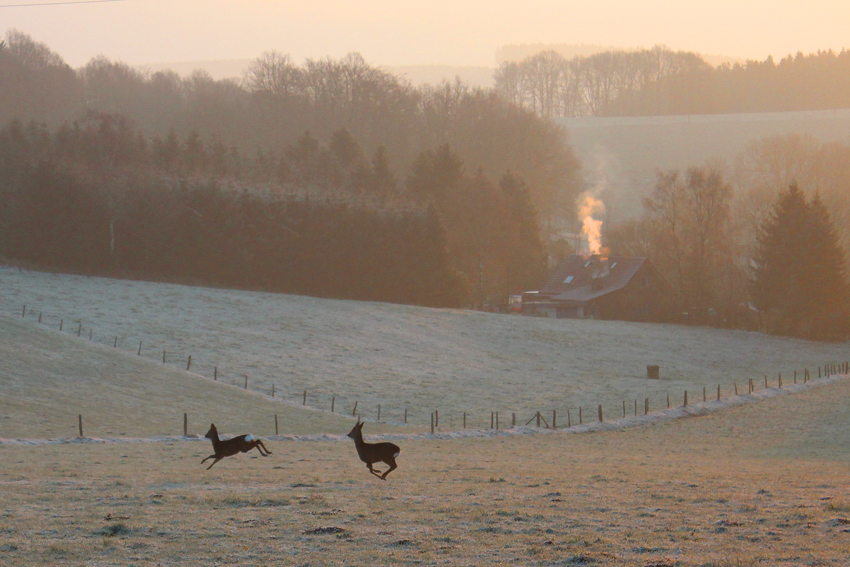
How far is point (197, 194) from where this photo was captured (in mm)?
78250

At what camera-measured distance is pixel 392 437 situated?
3256 cm

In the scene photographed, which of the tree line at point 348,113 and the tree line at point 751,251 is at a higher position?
the tree line at point 348,113

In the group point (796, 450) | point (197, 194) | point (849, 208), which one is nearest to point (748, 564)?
A: point (796, 450)

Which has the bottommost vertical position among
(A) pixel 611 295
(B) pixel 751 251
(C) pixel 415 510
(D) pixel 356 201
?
(C) pixel 415 510

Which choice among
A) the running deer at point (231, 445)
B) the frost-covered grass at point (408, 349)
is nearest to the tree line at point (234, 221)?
the frost-covered grass at point (408, 349)

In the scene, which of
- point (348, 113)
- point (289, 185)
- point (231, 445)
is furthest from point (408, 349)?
point (348, 113)

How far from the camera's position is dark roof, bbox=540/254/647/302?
90.8 m

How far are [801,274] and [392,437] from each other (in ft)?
199

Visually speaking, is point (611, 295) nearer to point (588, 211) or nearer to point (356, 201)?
point (356, 201)

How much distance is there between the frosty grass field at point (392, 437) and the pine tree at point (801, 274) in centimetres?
743

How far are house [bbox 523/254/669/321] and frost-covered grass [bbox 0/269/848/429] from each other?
9.54 metres

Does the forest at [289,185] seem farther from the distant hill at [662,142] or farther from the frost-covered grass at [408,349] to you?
the distant hill at [662,142]

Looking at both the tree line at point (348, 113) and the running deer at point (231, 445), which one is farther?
the tree line at point (348, 113)

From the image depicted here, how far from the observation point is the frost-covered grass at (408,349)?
44.9 meters
